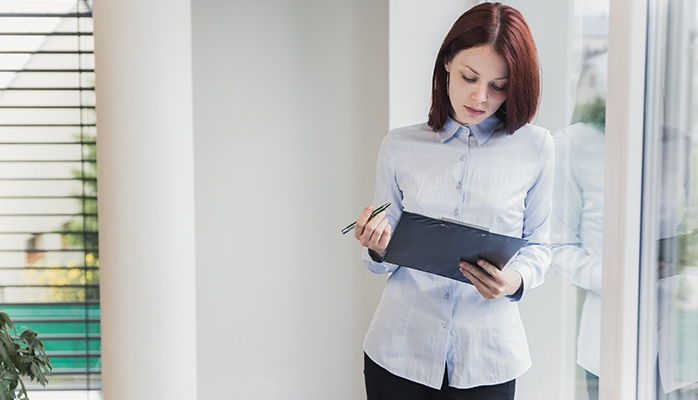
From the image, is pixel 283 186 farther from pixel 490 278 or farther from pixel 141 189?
pixel 490 278

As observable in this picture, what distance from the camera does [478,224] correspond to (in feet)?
4.48

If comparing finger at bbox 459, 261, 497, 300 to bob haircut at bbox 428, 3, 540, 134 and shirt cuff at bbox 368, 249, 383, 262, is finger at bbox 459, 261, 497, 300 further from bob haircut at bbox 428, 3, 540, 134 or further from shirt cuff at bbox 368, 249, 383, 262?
bob haircut at bbox 428, 3, 540, 134

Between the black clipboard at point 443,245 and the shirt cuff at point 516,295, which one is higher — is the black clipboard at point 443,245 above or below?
above

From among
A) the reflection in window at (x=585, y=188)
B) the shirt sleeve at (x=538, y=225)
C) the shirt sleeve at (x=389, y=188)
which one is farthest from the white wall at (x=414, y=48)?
the shirt sleeve at (x=538, y=225)

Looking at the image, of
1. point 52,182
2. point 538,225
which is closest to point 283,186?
point 52,182

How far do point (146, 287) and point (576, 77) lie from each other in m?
1.27

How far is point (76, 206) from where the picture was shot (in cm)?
268

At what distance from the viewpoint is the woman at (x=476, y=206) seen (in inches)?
52.0

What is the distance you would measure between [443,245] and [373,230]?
17 cm

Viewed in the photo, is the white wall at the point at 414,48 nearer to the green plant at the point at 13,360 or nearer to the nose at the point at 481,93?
the nose at the point at 481,93

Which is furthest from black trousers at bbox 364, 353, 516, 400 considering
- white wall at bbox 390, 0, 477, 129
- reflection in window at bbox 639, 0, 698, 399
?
white wall at bbox 390, 0, 477, 129

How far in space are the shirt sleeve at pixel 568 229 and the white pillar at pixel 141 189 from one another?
1031 mm

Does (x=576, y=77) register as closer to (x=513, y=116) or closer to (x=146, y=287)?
(x=513, y=116)

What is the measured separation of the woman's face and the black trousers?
59 centimetres
